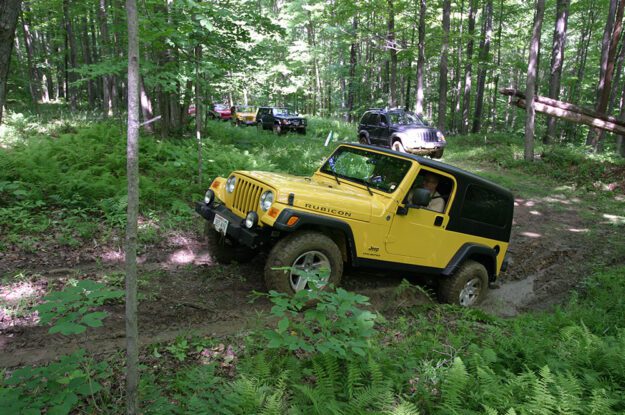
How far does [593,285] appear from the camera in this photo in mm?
6227

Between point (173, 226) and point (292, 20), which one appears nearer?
point (173, 226)

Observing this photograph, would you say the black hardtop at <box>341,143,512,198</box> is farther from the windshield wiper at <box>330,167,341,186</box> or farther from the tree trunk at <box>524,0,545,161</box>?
the tree trunk at <box>524,0,545,161</box>

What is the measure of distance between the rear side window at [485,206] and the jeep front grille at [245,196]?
9.41ft

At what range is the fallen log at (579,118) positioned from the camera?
45.2ft

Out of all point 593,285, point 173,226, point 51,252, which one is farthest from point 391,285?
point 51,252

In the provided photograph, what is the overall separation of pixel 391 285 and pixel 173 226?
382 centimetres

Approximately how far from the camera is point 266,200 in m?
4.32

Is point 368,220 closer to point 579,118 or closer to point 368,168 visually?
point 368,168


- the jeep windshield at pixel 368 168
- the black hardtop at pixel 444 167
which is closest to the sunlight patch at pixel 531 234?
the black hardtop at pixel 444 167

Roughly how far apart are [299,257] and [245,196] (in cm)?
104

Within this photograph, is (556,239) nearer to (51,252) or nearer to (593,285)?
(593,285)

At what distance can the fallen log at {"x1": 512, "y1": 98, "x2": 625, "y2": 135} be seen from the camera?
13.8 m

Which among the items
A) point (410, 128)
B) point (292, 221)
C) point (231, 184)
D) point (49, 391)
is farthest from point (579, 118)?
point (49, 391)

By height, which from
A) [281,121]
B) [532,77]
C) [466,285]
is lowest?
[466,285]
